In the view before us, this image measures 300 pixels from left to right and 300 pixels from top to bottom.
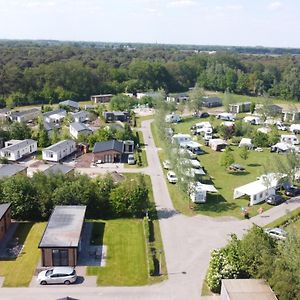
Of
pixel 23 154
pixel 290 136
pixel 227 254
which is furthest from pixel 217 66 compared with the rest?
pixel 227 254

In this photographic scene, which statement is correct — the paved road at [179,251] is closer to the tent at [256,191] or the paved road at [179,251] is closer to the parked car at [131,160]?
the tent at [256,191]

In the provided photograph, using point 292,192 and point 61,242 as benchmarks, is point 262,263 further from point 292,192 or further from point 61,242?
point 292,192

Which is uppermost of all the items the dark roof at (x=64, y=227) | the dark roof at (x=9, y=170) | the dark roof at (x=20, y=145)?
the dark roof at (x=64, y=227)

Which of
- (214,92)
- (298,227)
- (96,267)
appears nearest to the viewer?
(96,267)

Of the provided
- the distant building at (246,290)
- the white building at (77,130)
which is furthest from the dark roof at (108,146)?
the distant building at (246,290)

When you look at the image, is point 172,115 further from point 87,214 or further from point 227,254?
point 227,254

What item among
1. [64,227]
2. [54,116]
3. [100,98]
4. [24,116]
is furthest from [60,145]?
[100,98]

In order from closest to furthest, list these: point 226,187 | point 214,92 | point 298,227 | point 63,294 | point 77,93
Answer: point 63,294
point 298,227
point 226,187
point 77,93
point 214,92
